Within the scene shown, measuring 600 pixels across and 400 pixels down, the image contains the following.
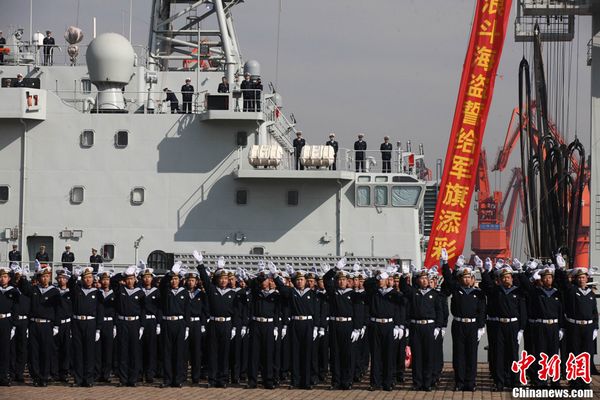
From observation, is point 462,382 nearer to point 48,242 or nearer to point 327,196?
point 327,196

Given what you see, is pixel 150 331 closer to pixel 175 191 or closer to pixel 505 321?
pixel 505 321

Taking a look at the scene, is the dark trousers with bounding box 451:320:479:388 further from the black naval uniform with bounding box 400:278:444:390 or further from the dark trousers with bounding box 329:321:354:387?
the dark trousers with bounding box 329:321:354:387

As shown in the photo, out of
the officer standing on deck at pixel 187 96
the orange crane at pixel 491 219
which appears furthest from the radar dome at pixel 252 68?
the orange crane at pixel 491 219

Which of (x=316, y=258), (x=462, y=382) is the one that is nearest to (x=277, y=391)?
(x=462, y=382)

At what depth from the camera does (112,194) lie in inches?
1091

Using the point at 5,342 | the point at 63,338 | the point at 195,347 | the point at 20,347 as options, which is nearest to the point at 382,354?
the point at 195,347

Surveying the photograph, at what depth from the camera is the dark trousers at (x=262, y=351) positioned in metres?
18.5

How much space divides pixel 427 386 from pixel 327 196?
10.1 metres

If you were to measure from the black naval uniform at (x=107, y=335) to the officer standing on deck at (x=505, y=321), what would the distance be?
591cm

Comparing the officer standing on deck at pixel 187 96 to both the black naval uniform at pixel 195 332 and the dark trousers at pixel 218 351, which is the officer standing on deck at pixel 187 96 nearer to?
the black naval uniform at pixel 195 332

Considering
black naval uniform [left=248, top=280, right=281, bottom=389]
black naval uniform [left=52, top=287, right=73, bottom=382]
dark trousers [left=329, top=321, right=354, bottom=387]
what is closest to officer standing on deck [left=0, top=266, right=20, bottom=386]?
black naval uniform [left=52, top=287, right=73, bottom=382]

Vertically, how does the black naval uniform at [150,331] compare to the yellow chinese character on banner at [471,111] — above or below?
below

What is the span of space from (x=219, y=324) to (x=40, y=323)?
2.82 metres

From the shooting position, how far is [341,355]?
60.7 ft
